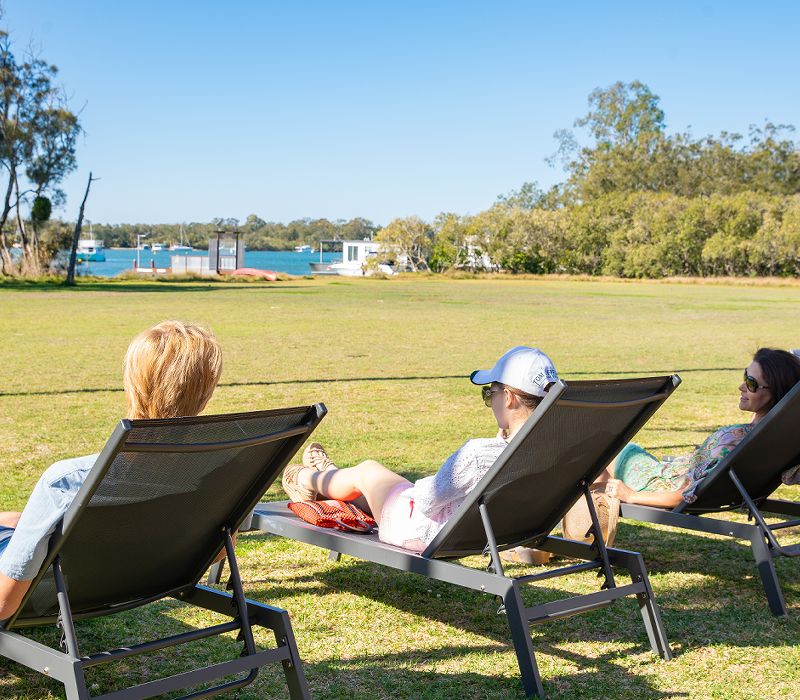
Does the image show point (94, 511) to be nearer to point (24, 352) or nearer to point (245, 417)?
point (245, 417)

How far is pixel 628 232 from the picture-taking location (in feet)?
232

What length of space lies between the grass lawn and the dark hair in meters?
0.92

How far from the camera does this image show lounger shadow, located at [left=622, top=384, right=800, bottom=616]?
165 inches

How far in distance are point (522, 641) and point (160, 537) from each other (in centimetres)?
128

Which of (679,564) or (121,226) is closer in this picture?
(679,564)

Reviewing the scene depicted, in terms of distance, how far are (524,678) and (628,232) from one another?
6987 cm

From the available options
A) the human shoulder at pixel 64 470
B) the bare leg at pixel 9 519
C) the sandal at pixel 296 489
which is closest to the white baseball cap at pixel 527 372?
the sandal at pixel 296 489

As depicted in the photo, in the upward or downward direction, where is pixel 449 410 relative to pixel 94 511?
downward

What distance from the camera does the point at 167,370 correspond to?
2711mm

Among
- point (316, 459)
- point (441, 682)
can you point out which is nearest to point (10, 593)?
point (441, 682)

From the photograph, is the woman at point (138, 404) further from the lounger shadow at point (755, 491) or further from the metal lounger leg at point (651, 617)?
the lounger shadow at point (755, 491)

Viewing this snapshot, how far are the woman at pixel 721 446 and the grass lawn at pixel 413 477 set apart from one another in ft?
1.27

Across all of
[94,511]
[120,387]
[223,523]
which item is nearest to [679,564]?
[223,523]

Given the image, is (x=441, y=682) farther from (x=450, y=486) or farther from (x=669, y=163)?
(x=669, y=163)
